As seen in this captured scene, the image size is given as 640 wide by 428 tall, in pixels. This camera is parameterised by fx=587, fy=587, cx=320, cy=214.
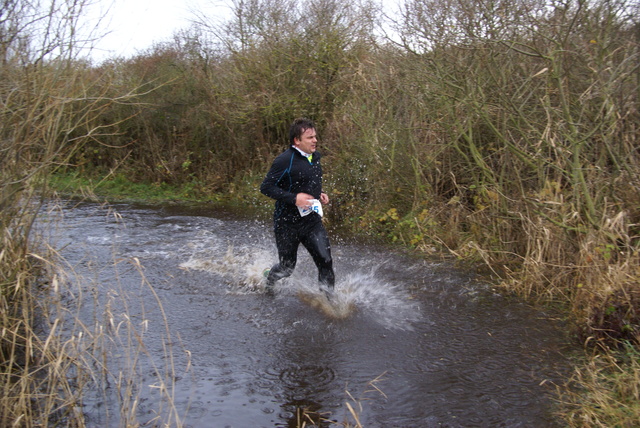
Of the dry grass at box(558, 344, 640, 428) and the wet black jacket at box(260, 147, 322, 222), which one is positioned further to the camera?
the wet black jacket at box(260, 147, 322, 222)

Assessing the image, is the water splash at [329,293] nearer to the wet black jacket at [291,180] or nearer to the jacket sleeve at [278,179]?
the wet black jacket at [291,180]

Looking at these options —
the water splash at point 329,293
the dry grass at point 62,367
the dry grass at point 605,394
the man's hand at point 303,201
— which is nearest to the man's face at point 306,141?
the man's hand at point 303,201

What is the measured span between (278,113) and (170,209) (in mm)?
3464

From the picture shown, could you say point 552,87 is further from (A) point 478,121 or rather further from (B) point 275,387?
(B) point 275,387

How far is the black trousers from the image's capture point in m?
6.29

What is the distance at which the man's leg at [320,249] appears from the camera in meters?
6.27

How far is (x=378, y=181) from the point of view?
35.8ft

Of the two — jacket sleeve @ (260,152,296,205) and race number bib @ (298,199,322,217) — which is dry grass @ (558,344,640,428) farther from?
jacket sleeve @ (260,152,296,205)

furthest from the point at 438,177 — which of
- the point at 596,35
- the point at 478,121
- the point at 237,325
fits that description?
the point at 237,325

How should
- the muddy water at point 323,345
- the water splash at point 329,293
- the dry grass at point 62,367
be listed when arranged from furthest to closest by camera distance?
1. the water splash at point 329,293
2. the muddy water at point 323,345
3. the dry grass at point 62,367

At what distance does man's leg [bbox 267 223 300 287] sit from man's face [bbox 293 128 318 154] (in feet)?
2.94

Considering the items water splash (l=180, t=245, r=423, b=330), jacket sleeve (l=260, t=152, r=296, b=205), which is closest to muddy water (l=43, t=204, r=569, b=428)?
water splash (l=180, t=245, r=423, b=330)

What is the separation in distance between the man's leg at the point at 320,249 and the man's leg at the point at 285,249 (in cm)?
15

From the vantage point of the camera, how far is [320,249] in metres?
6.26
